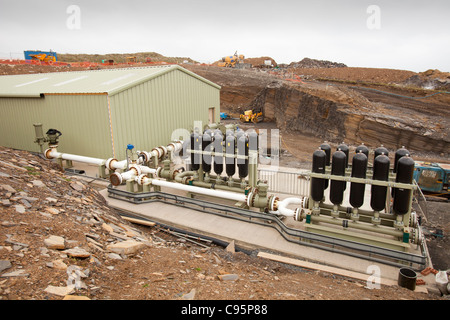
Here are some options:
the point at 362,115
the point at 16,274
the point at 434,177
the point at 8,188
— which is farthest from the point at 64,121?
the point at 362,115

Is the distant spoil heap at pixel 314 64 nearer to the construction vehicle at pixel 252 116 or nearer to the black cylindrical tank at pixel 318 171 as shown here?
the construction vehicle at pixel 252 116

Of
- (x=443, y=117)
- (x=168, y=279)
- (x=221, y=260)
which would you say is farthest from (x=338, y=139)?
(x=168, y=279)

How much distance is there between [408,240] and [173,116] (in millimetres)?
12705

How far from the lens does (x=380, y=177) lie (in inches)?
296

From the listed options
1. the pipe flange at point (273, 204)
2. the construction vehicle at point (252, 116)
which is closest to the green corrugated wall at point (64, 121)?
the pipe flange at point (273, 204)

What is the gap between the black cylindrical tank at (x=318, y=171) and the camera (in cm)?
797

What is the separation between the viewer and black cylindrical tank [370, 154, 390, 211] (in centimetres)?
740

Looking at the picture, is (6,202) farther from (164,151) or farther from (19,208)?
(164,151)

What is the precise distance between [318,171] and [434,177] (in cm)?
923

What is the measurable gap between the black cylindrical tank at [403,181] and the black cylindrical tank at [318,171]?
5.99 ft

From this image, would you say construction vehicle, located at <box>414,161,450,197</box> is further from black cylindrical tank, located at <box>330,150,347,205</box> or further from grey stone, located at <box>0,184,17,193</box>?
grey stone, located at <box>0,184,17,193</box>

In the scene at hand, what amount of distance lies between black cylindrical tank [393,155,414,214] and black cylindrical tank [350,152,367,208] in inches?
31.3

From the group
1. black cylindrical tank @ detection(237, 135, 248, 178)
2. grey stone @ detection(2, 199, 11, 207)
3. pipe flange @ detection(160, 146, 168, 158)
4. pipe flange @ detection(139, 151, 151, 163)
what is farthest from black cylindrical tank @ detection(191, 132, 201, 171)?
grey stone @ detection(2, 199, 11, 207)

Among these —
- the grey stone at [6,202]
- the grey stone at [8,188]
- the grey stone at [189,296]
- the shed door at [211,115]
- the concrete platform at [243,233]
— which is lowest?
the concrete platform at [243,233]
